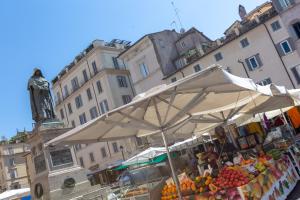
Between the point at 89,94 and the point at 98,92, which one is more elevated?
the point at 89,94

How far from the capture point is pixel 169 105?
551 cm

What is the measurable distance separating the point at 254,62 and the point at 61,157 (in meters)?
24.9

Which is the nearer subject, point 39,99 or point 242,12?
point 39,99

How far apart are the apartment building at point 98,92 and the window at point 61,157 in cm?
2805

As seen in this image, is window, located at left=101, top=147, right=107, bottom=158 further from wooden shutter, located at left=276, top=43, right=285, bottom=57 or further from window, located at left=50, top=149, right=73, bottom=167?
window, located at left=50, top=149, right=73, bottom=167

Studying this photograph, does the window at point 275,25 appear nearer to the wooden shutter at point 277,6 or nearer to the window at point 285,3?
the wooden shutter at point 277,6

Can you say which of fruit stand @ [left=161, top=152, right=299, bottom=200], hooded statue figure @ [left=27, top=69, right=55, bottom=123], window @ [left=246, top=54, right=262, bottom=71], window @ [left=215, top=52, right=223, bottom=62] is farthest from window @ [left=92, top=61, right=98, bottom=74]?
fruit stand @ [left=161, top=152, right=299, bottom=200]

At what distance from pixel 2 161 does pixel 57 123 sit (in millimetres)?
62432

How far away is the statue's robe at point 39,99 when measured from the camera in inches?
425

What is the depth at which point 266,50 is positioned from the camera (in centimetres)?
2897

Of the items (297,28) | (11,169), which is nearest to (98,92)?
(297,28)

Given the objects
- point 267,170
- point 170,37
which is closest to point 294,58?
point 170,37

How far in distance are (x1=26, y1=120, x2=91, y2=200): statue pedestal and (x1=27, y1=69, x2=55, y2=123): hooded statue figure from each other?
0.61 meters

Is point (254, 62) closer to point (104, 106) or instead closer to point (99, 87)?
point (104, 106)
